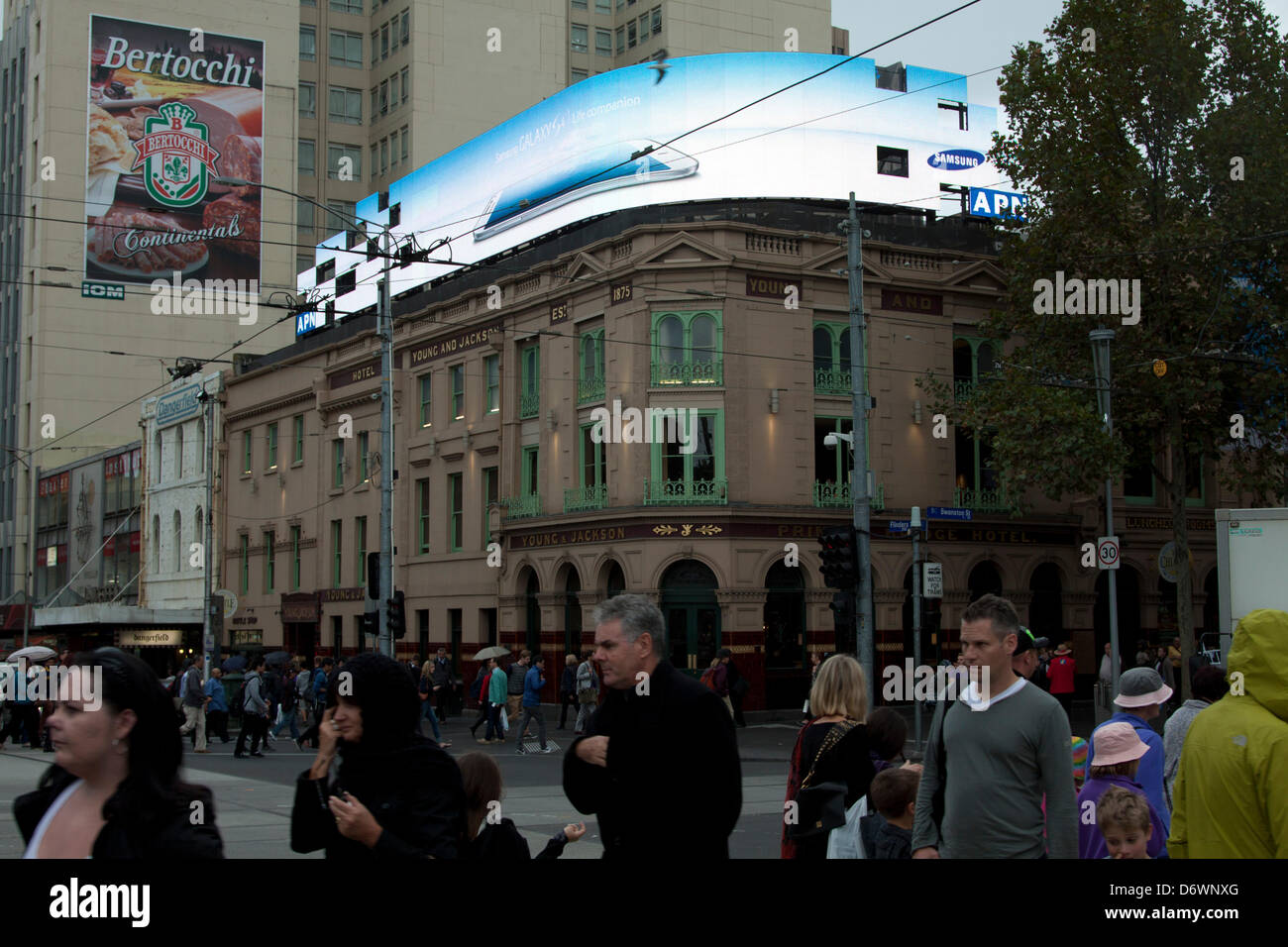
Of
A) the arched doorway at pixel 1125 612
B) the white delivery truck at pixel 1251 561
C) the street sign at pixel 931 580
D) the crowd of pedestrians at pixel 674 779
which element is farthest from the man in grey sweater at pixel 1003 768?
the arched doorway at pixel 1125 612

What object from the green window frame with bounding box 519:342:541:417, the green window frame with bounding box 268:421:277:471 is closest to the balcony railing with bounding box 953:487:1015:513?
the green window frame with bounding box 519:342:541:417

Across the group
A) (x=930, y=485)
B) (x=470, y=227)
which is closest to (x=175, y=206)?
(x=470, y=227)

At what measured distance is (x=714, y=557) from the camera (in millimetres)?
35344

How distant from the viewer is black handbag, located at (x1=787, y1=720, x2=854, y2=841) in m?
6.84

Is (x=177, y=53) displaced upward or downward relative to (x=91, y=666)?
upward

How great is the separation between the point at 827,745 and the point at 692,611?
93.7 feet

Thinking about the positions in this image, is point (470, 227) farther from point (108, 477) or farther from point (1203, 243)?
point (108, 477)

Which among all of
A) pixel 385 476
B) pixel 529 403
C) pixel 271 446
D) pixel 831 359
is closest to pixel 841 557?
pixel 385 476

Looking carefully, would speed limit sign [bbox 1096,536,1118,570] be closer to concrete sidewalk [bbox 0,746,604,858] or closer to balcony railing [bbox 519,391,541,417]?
concrete sidewalk [bbox 0,746,604,858]

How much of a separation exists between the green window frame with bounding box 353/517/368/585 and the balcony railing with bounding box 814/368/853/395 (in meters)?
17.4

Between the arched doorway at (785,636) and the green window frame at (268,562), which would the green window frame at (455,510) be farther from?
the green window frame at (268,562)

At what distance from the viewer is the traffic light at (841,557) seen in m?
A: 22.7

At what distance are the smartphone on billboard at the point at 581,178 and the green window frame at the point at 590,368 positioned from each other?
4.24 m

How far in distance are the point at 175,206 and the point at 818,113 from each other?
45633 millimetres
